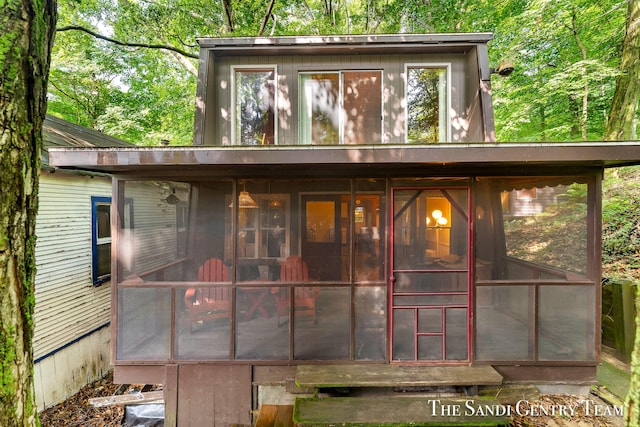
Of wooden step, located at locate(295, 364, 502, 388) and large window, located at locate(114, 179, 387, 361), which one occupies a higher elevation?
large window, located at locate(114, 179, 387, 361)

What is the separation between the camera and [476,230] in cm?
383

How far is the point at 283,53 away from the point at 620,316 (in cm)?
750

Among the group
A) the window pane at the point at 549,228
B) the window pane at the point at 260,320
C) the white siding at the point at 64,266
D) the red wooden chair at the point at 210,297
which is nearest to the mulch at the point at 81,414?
the white siding at the point at 64,266

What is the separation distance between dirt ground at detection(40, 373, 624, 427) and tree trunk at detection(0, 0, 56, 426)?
435 centimetres

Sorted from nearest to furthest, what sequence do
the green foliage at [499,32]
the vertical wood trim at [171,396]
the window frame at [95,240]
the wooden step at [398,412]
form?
the wooden step at [398,412] < the vertical wood trim at [171,396] < the window frame at [95,240] < the green foliage at [499,32]

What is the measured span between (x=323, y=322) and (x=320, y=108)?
3.82 m

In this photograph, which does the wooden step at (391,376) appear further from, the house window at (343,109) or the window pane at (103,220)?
the window pane at (103,220)

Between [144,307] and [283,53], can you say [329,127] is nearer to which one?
[283,53]

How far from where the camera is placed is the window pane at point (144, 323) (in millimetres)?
3711

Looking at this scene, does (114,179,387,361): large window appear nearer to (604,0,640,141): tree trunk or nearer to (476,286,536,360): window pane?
(476,286,536,360): window pane

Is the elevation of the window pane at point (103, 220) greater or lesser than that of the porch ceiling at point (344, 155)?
lesser

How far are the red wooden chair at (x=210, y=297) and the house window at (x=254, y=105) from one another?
2657mm

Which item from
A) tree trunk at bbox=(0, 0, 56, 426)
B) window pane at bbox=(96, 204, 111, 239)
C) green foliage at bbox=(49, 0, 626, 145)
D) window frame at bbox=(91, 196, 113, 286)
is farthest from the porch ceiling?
green foliage at bbox=(49, 0, 626, 145)

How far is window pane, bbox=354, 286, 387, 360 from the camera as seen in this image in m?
3.77
